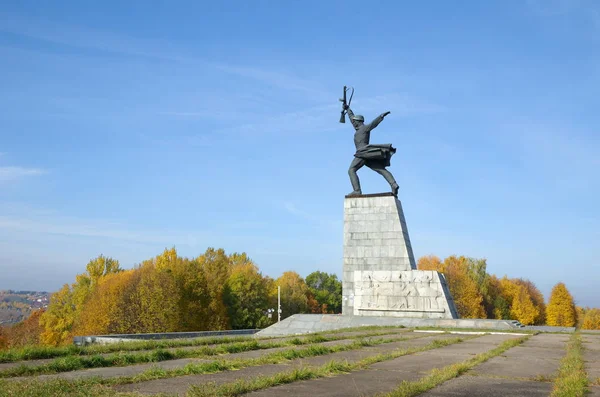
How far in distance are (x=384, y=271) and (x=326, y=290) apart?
70.8 meters

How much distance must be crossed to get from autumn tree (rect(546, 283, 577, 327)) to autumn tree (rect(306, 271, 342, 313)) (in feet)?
109

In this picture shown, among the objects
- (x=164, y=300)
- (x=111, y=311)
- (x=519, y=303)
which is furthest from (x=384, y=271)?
(x=519, y=303)

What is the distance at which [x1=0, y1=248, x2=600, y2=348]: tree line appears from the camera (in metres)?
48.0

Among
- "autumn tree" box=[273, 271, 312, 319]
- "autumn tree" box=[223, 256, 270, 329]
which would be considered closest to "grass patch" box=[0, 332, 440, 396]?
"autumn tree" box=[223, 256, 270, 329]

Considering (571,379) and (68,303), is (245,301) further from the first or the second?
(571,379)

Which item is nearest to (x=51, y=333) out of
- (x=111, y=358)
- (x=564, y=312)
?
(x=111, y=358)

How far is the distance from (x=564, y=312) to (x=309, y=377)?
3181 inches

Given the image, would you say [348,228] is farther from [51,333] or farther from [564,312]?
[564,312]

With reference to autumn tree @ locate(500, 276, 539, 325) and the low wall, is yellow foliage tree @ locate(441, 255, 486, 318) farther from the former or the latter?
the low wall

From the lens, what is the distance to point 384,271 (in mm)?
23828

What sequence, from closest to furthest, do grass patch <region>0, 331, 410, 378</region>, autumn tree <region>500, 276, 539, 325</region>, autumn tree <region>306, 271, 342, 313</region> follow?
grass patch <region>0, 331, 410, 378</region> < autumn tree <region>500, 276, 539, 325</region> < autumn tree <region>306, 271, 342, 313</region>

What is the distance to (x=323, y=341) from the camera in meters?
12.9

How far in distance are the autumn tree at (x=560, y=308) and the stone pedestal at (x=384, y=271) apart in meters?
61.9

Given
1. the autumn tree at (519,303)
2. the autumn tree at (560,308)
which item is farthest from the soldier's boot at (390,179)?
the autumn tree at (560,308)
